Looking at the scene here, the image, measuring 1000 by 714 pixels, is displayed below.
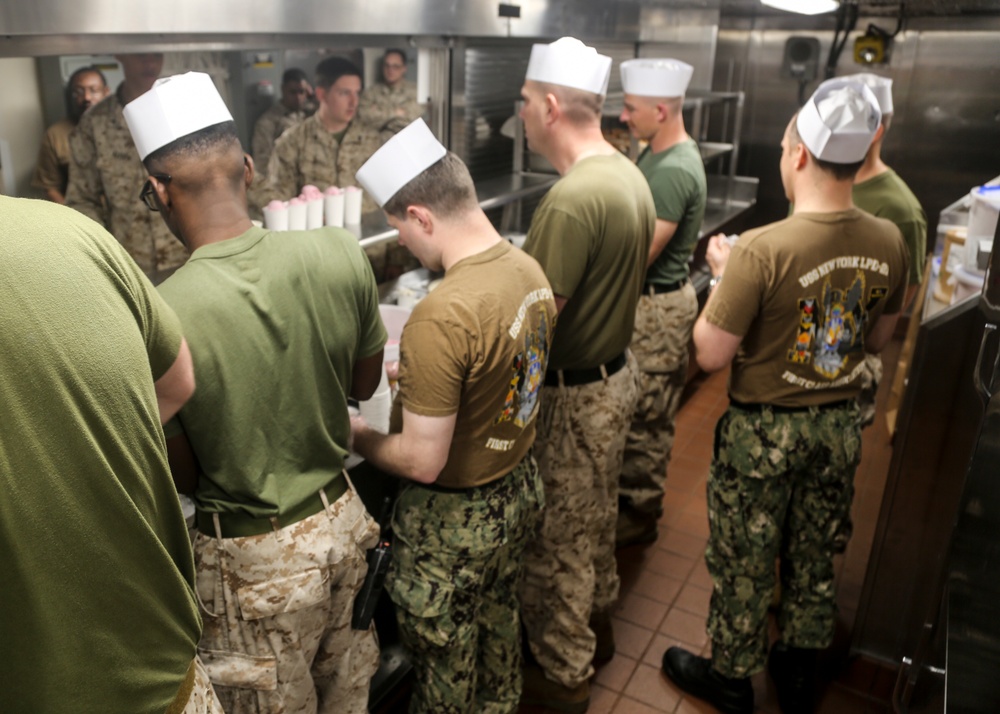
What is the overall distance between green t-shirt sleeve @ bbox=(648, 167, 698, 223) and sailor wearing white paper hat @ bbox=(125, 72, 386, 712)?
1523 mm

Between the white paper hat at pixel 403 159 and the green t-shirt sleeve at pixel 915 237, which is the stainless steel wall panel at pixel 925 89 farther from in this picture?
the white paper hat at pixel 403 159

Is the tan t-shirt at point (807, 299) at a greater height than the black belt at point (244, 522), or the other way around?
the tan t-shirt at point (807, 299)

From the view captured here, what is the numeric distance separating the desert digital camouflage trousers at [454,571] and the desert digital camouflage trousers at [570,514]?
1.02 feet

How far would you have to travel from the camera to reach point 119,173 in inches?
83.5

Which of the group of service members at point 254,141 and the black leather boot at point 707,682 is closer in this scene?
the group of service members at point 254,141

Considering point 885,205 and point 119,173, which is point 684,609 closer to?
point 885,205

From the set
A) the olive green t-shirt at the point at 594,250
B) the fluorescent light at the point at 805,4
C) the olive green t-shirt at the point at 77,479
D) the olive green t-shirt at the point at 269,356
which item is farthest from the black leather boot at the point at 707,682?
the fluorescent light at the point at 805,4

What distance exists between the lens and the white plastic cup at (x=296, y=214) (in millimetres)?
2408

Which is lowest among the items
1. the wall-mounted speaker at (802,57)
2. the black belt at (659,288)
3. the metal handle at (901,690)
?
the metal handle at (901,690)

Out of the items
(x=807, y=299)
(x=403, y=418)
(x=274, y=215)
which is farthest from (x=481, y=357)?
(x=274, y=215)

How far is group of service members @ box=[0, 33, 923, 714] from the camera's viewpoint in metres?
0.93

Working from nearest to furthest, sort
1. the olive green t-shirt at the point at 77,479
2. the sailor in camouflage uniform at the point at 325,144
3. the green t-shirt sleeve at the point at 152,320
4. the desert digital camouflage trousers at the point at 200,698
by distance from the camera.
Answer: the olive green t-shirt at the point at 77,479 < the green t-shirt sleeve at the point at 152,320 < the desert digital camouflage trousers at the point at 200,698 < the sailor in camouflage uniform at the point at 325,144

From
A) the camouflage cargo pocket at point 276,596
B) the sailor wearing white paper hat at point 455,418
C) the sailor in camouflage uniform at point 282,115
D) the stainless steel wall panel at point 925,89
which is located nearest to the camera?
the camouflage cargo pocket at point 276,596

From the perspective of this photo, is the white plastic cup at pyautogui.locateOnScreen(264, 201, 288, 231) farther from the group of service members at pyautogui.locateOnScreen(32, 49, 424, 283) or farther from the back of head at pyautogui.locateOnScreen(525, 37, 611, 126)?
the back of head at pyautogui.locateOnScreen(525, 37, 611, 126)
